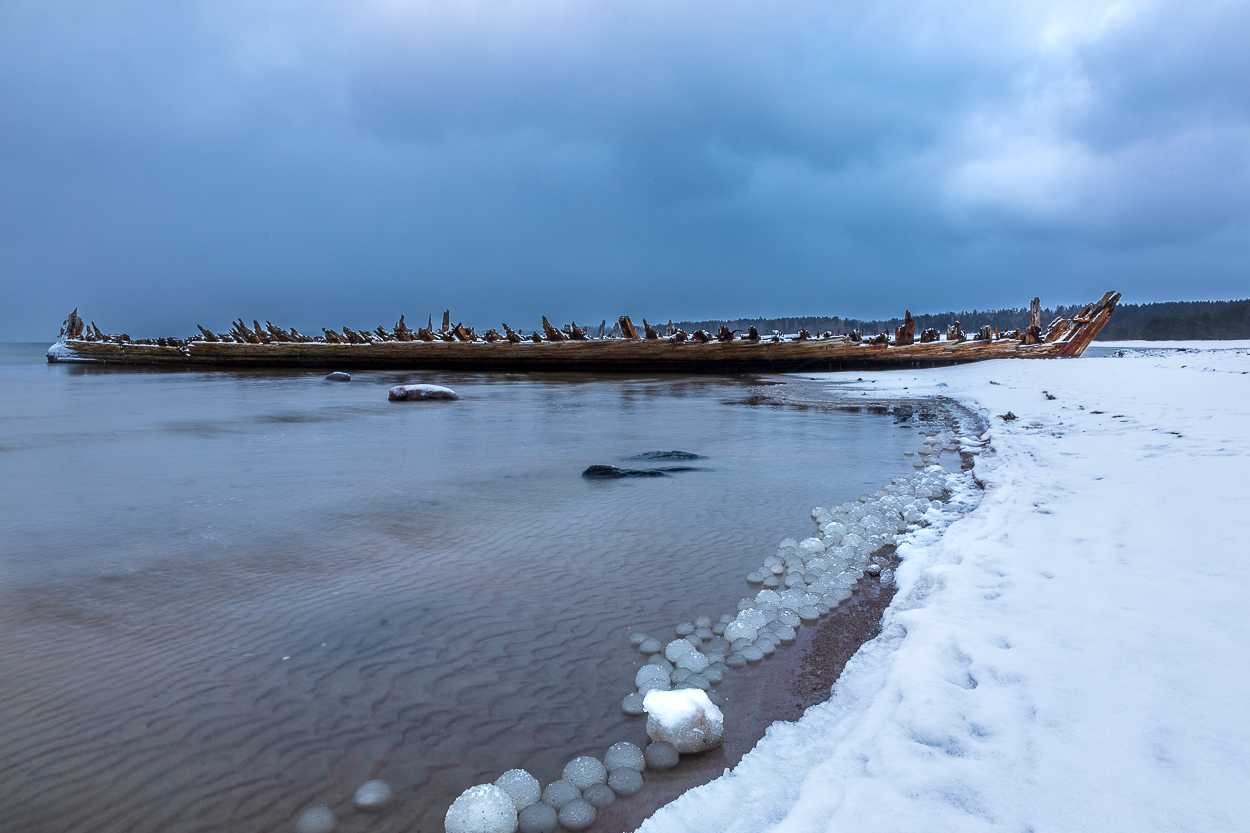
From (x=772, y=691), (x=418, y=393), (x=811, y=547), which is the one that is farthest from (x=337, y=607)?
(x=418, y=393)

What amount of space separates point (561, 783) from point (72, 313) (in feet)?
196

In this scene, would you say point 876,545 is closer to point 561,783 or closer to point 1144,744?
point 1144,744

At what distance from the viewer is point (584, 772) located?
94.9 inches

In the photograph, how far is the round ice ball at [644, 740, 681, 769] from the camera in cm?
248

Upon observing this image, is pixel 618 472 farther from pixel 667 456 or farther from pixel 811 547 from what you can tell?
pixel 811 547

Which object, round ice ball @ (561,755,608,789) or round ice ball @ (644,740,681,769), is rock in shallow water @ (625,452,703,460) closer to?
round ice ball @ (644,740,681,769)

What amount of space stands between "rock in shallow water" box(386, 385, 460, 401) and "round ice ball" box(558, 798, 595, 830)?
1549 cm

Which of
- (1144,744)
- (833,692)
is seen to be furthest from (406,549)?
(1144,744)

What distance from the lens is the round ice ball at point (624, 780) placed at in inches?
92.8

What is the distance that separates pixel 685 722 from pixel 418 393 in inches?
616

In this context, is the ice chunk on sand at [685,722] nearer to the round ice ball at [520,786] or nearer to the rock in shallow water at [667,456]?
the round ice ball at [520,786]

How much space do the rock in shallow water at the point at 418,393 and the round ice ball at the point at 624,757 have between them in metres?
15.3

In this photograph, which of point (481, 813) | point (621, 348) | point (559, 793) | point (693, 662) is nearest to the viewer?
point (481, 813)

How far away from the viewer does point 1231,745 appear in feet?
6.04
